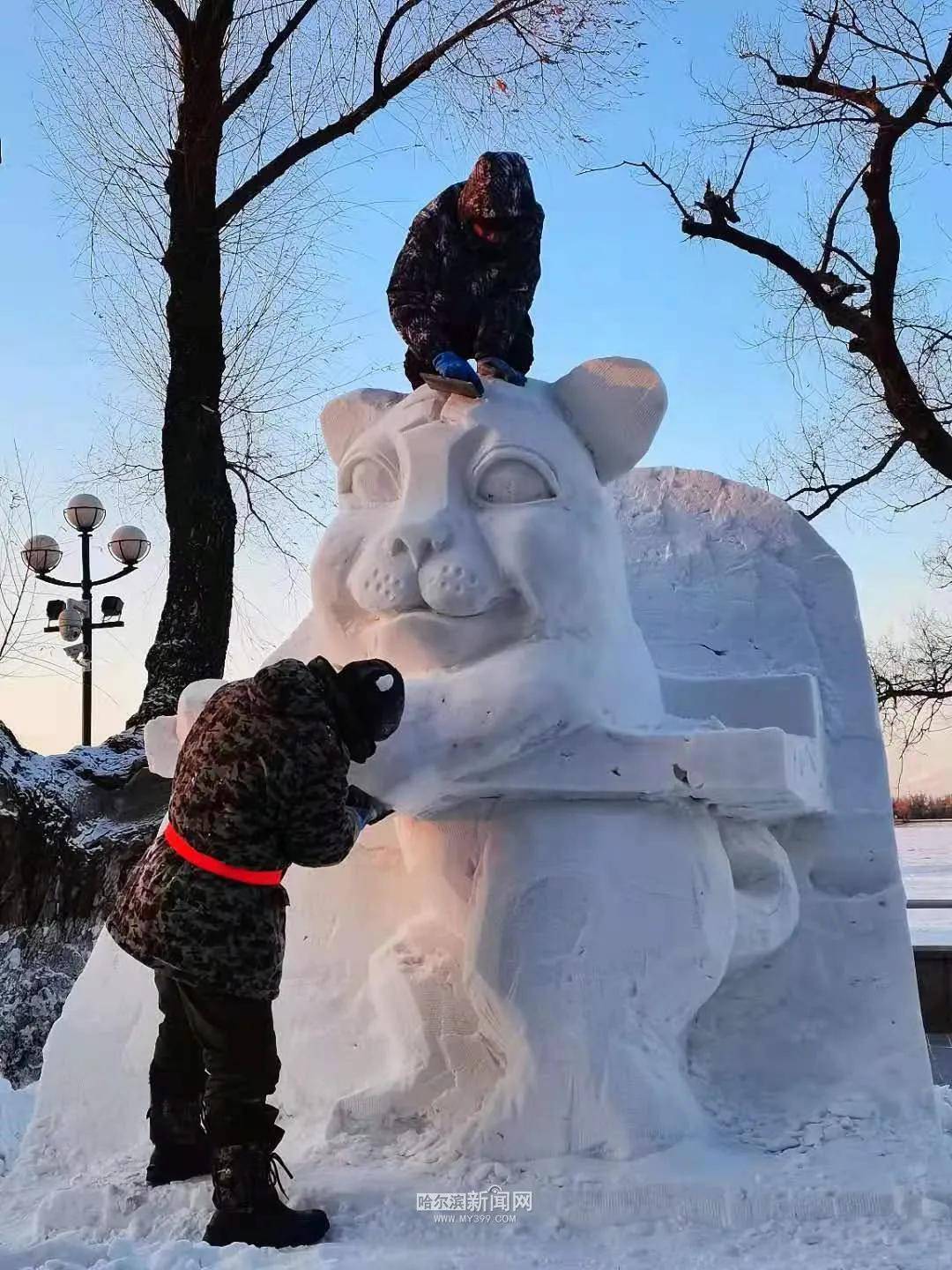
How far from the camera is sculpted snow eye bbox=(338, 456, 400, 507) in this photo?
275 centimetres

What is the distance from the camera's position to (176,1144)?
242cm

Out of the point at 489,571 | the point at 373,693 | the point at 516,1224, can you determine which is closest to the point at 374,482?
the point at 489,571

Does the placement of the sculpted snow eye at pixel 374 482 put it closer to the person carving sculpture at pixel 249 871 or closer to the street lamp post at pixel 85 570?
the person carving sculpture at pixel 249 871

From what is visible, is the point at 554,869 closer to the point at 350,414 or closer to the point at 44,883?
the point at 350,414

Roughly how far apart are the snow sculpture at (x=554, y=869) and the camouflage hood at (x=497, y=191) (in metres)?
0.44

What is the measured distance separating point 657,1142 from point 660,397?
1.53 metres

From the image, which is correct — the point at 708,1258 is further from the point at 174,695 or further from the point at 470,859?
the point at 174,695

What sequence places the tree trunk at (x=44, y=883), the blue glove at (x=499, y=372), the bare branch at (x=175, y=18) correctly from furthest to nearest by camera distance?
1. the bare branch at (x=175, y=18)
2. the tree trunk at (x=44, y=883)
3. the blue glove at (x=499, y=372)

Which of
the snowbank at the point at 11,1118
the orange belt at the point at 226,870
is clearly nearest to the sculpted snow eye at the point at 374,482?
the orange belt at the point at 226,870

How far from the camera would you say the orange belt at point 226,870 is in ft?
7.22

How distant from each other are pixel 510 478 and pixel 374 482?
32 centimetres

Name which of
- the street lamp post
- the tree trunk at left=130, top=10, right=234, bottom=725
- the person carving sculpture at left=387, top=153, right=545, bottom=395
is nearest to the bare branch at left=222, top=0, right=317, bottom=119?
the tree trunk at left=130, top=10, right=234, bottom=725

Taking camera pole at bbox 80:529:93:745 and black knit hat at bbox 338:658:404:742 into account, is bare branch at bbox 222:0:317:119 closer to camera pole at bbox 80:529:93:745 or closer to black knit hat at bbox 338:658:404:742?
camera pole at bbox 80:529:93:745

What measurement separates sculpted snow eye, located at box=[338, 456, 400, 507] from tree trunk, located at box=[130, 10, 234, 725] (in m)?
3.67
